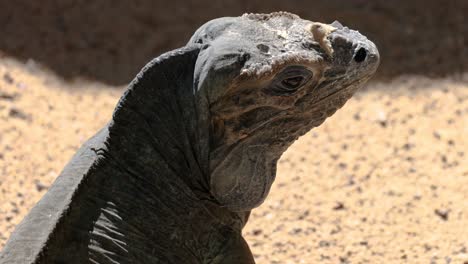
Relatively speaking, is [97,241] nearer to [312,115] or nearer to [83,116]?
[312,115]

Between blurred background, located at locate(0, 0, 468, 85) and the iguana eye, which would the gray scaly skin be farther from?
blurred background, located at locate(0, 0, 468, 85)

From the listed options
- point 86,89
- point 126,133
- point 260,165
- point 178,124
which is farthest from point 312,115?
point 86,89

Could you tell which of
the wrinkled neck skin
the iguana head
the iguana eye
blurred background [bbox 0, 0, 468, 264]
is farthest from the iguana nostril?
blurred background [bbox 0, 0, 468, 264]

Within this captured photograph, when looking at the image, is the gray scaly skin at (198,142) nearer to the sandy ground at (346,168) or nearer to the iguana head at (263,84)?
the iguana head at (263,84)

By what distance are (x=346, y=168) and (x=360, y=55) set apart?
3.26m

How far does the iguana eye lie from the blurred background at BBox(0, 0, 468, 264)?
2171 millimetres

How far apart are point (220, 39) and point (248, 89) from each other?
26 centimetres

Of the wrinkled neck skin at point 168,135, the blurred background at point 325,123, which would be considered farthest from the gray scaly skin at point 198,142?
the blurred background at point 325,123

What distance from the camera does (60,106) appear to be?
311 inches

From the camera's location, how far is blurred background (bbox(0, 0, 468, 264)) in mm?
5879

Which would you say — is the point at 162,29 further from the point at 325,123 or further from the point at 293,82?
the point at 293,82

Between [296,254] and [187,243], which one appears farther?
[296,254]

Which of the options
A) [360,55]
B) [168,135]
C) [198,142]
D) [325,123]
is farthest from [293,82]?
[325,123]

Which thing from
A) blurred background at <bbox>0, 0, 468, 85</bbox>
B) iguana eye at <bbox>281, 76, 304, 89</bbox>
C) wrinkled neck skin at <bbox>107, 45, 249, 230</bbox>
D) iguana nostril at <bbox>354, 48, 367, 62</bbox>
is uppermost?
blurred background at <bbox>0, 0, 468, 85</bbox>
